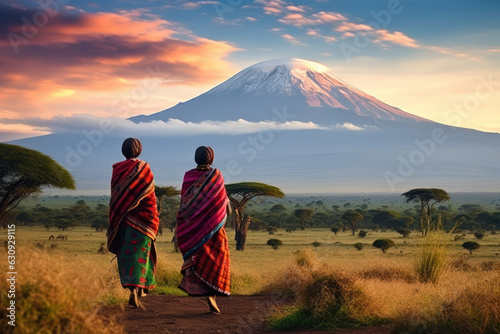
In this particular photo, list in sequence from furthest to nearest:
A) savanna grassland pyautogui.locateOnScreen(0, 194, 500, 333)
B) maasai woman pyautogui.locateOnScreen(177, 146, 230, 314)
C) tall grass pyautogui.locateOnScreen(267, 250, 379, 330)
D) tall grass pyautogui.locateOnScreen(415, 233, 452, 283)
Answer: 1. tall grass pyautogui.locateOnScreen(415, 233, 452, 283)
2. maasai woman pyautogui.locateOnScreen(177, 146, 230, 314)
3. tall grass pyautogui.locateOnScreen(267, 250, 379, 330)
4. savanna grassland pyautogui.locateOnScreen(0, 194, 500, 333)

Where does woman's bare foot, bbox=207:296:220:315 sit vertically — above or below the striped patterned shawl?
below

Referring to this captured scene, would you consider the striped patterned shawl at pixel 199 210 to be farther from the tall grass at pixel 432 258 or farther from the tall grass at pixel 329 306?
the tall grass at pixel 432 258

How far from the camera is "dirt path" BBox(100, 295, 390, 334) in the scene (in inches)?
318

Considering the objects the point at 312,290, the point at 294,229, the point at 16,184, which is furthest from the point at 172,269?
the point at 294,229

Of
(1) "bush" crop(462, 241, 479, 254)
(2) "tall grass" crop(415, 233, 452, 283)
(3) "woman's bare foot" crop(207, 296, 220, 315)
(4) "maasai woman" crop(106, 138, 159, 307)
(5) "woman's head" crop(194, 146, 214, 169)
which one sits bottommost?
(1) "bush" crop(462, 241, 479, 254)

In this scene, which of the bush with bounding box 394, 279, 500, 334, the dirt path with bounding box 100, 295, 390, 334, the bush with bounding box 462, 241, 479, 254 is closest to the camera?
the bush with bounding box 394, 279, 500, 334

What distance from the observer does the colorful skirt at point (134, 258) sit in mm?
9031

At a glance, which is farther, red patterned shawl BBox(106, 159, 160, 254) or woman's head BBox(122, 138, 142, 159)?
woman's head BBox(122, 138, 142, 159)

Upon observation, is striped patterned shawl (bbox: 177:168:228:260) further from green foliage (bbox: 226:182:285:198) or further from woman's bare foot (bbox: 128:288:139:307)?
green foliage (bbox: 226:182:285:198)

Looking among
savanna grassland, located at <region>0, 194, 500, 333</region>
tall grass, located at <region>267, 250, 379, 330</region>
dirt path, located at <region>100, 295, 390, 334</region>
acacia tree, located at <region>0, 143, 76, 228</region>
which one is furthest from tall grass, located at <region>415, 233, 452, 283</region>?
acacia tree, located at <region>0, 143, 76, 228</region>

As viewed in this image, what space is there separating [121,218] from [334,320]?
358 cm

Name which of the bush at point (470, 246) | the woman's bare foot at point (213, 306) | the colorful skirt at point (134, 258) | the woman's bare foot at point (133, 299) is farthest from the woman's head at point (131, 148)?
the bush at point (470, 246)

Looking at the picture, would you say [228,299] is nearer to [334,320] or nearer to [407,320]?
[334,320]

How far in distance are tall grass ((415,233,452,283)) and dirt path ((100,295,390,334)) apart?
11.1 feet
